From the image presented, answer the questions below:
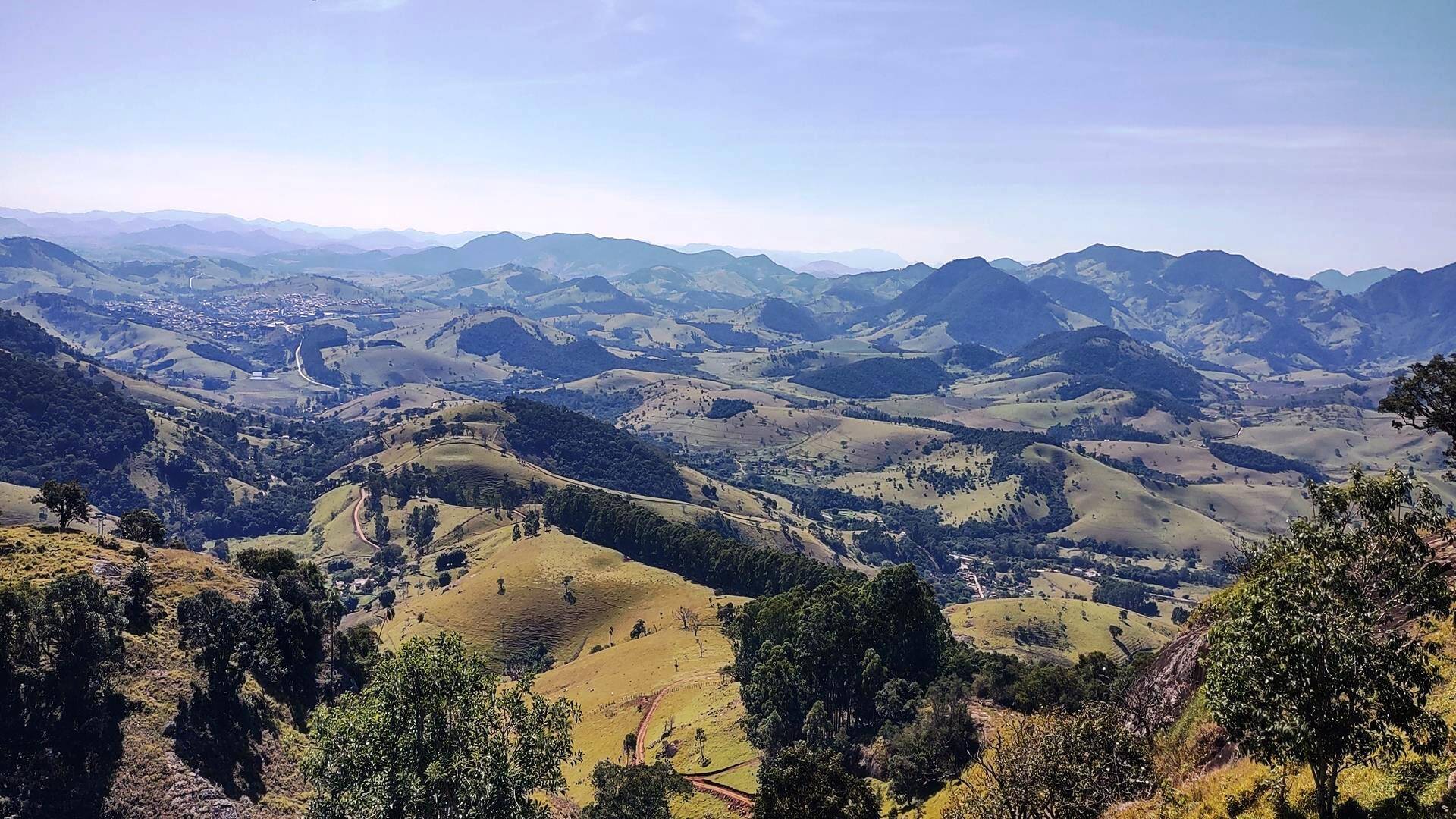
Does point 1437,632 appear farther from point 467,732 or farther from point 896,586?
point 896,586

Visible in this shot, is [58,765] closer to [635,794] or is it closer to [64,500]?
[635,794]

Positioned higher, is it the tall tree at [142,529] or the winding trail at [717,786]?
the tall tree at [142,529]

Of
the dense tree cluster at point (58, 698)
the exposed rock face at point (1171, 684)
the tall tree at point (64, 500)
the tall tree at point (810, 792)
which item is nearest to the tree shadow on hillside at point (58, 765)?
the dense tree cluster at point (58, 698)

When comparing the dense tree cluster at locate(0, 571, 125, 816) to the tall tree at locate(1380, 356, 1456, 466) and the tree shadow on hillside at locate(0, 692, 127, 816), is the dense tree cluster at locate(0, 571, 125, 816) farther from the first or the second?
the tall tree at locate(1380, 356, 1456, 466)

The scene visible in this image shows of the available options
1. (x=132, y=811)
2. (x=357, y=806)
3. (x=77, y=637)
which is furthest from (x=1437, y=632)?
(x=77, y=637)

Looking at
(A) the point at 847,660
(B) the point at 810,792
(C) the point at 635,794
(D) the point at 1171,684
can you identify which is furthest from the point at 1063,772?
(A) the point at 847,660

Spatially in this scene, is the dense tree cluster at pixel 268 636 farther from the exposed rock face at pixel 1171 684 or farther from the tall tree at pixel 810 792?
the exposed rock face at pixel 1171 684
